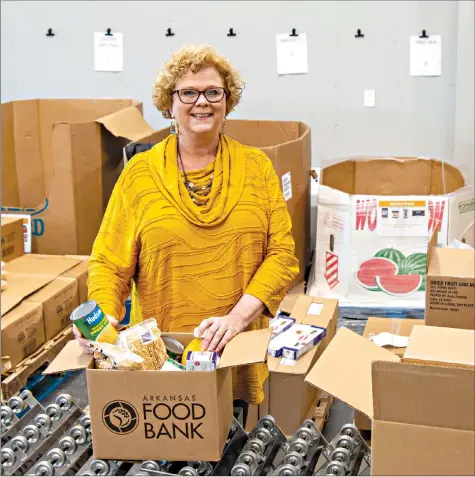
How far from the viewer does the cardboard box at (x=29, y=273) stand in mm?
3400

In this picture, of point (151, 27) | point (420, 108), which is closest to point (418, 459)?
point (420, 108)

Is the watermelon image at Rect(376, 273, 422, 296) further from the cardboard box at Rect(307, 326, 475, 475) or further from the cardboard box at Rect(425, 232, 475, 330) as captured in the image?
the cardboard box at Rect(307, 326, 475, 475)

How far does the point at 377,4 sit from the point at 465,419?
3.60 m

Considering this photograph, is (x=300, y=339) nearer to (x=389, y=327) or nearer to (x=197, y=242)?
(x=389, y=327)

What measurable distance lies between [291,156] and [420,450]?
2535mm

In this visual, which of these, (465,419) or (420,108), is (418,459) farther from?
(420,108)

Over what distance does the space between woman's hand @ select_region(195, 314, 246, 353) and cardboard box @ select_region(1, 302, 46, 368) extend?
5.08ft

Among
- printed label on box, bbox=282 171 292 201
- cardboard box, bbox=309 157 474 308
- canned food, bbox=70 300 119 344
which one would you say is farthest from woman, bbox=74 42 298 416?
cardboard box, bbox=309 157 474 308

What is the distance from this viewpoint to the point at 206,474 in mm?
1525

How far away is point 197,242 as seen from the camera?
206cm

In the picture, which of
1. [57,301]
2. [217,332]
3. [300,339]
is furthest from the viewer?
[57,301]

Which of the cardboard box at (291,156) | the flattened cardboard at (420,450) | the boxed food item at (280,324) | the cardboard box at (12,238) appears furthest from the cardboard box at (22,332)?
the flattened cardboard at (420,450)

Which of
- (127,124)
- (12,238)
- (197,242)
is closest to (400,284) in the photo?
(127,124)

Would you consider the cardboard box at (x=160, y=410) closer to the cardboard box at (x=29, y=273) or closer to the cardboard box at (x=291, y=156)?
the cardboard box at (x=29, y=273)
